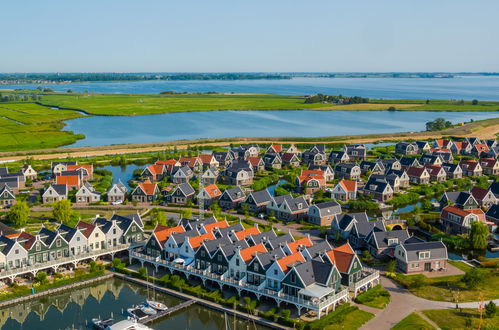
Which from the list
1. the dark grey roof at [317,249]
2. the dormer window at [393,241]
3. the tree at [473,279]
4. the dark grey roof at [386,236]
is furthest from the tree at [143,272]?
the tree at [473,279]

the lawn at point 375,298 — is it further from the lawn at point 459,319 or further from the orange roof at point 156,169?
the orange roof at point 156,169

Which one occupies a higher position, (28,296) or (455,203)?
(455,203)

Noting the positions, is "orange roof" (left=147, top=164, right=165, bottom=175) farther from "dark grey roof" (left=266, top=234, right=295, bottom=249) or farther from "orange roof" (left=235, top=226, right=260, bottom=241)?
"dark grey roof" (left=266, top=234, right=295, bottom=249)

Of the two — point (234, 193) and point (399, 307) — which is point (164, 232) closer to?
point (234, 193)

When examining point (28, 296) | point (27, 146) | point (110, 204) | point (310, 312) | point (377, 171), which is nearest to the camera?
point (310, 312)

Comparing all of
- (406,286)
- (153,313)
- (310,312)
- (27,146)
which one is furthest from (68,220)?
(27,146)

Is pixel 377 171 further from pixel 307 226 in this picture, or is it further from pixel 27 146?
pixel 27 146

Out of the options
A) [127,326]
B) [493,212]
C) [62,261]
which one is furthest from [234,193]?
[127,326]
